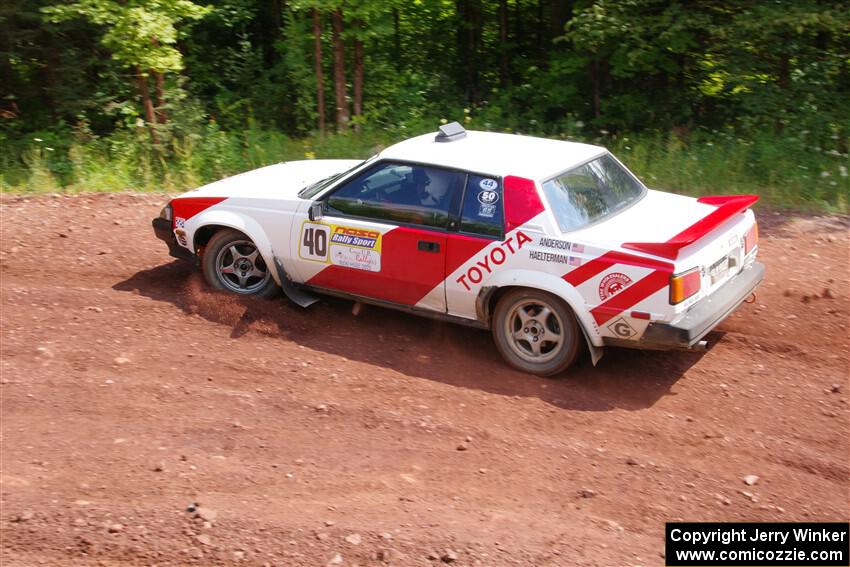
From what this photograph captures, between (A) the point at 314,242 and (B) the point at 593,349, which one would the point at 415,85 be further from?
(B) the point at 593,349

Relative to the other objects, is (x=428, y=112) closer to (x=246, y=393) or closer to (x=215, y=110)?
(x=215, y=110)

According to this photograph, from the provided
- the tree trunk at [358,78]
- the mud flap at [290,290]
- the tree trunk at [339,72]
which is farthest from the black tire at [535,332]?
the tree trunk at [339,72]

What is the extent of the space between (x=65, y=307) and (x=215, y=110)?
846cm

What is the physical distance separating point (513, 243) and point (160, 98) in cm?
917

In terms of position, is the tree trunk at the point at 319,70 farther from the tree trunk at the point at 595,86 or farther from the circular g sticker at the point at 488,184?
the circular g sticker at the point at 488,184

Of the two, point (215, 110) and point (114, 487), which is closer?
point (114, 487)

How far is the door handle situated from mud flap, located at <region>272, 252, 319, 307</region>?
127 centimetres

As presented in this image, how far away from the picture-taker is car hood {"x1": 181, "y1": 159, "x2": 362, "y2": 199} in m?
7.68

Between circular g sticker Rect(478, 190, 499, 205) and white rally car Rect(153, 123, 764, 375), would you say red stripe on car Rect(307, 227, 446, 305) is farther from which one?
circular g sticker Rect(478, 190, 499, 205)

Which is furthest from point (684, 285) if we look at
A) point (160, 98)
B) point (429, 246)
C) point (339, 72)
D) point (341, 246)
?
point (160, 98)

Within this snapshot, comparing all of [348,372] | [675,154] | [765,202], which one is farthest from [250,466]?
[675,154]

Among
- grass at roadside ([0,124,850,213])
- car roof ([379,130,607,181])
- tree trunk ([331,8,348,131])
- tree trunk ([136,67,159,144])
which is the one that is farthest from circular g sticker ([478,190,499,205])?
tree trunk ([136,67,159,144])

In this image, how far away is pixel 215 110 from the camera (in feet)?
51.3

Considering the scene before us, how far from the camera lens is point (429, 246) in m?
6.77
